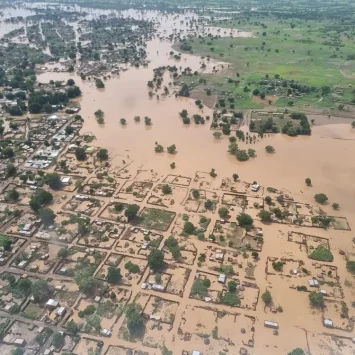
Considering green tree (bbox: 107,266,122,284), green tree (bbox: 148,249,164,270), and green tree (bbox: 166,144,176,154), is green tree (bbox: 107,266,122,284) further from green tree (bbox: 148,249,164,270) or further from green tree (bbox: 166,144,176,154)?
green tree (bbox: 166,144,176,154)

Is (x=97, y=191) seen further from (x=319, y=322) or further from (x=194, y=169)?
(x=319, y=322)

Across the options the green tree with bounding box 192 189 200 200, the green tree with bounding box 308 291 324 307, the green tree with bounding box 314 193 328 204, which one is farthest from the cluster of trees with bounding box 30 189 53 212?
the green tree with bounding box 314 193 328 204

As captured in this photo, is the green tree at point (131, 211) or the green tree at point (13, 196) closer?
the green tree at point (131, 211)

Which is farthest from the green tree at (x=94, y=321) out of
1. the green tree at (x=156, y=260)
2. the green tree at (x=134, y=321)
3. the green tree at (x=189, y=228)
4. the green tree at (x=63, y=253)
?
the green tree at (x=189, y=228)

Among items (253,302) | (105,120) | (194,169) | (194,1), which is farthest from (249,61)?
(194,1)

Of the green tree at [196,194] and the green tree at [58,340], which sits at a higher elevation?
the green tree at [196,194]

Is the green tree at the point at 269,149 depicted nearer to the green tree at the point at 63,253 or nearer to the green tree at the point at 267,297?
the green tree at the point at 267,297
